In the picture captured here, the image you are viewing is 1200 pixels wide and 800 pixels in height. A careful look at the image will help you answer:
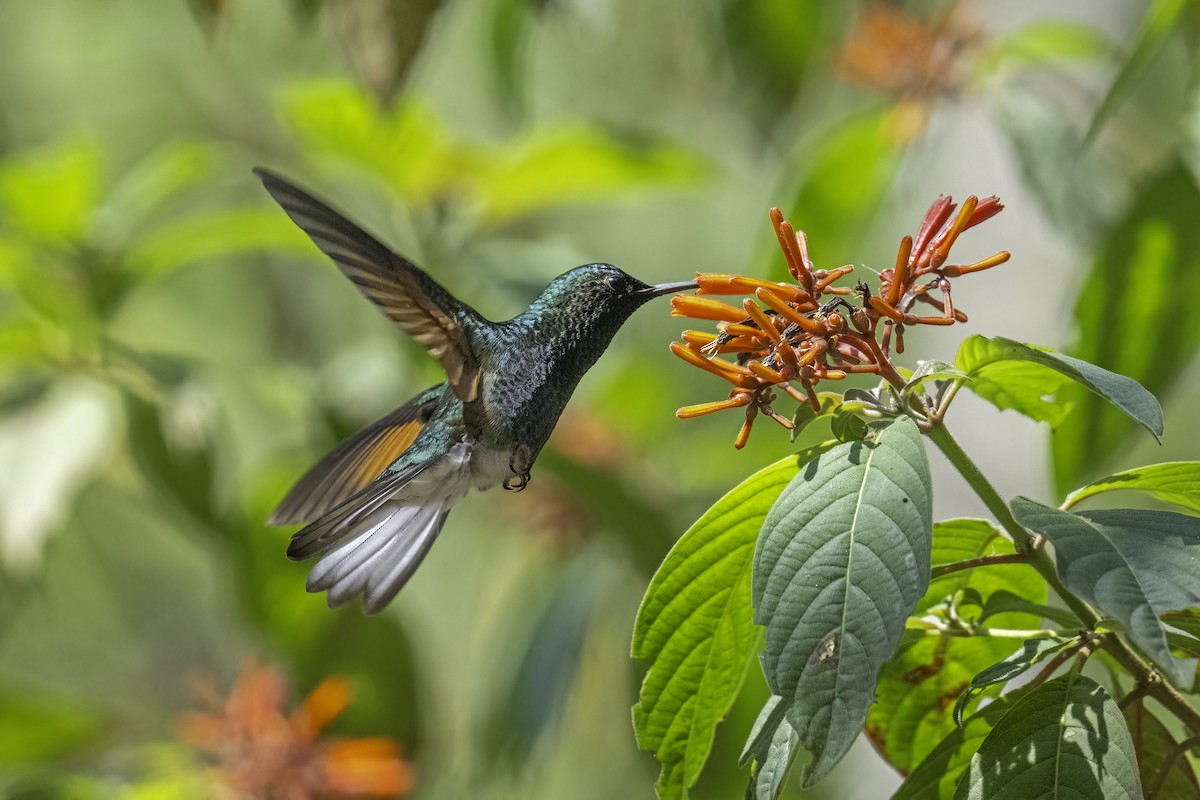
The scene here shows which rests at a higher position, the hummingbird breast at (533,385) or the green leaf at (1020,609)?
the hummingbird breast at (533,385)

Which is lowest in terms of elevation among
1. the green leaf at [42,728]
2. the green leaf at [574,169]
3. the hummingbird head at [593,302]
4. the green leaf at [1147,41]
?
the hummingbird head at [593,302]

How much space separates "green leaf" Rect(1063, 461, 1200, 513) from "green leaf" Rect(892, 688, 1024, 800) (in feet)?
0.46

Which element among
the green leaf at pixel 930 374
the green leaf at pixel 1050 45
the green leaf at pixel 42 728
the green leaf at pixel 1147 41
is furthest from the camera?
the green leaf at pixel 42 728

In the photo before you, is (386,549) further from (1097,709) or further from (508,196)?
(508,196)

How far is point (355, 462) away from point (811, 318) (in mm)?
749

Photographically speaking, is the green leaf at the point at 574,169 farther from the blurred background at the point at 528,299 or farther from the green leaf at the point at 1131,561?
the green leaf at the point at 1131,561

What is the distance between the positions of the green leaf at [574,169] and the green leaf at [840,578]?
4.42 feet

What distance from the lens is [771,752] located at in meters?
0.78

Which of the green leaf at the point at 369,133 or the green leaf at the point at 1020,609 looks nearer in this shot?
the green leaf at the point at 1020,609

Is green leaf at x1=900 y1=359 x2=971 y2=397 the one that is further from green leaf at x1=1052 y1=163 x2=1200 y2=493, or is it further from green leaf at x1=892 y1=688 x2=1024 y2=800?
green leaf at x1=1052 y1=163 x2=1200 y2=493

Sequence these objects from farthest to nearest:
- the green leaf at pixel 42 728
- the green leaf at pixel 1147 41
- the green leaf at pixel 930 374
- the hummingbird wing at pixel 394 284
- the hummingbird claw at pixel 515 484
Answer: the green leaf at pixel 42 728
the green leaf at pixel 1147 41
the hummingbird claw at pixel 515 484
the hummingbird wing at pixel 394 284
the green leaf at pixel 930 374

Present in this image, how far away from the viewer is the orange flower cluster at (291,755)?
1875 mm

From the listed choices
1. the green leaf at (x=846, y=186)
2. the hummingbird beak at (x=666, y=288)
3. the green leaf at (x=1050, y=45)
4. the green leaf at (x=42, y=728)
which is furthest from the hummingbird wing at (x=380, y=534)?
the green leaf at (x=42, y=728)

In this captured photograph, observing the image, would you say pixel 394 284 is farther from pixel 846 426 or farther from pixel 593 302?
pixel 846 426
